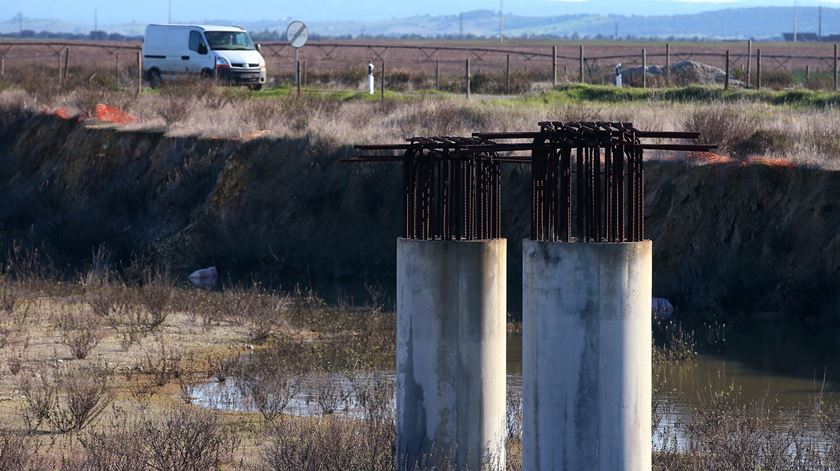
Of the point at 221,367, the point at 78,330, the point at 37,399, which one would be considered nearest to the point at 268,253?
the point at 78,330

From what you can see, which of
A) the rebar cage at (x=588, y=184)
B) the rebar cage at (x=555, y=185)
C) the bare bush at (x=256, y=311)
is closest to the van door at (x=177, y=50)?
the bare bush at (x=256, y=311)

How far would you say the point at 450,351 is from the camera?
940 cm

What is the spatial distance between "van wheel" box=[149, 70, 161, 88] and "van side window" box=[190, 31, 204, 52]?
1.35 meters

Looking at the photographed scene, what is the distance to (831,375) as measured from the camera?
15109 millimetres

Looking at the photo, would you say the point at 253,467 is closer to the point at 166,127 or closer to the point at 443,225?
the point at 443,225

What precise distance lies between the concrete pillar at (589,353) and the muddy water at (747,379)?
3.56 m

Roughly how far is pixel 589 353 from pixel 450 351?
172 cm

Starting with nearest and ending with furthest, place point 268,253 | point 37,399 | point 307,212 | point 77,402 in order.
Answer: point 77,402 → point 37,399 → point 268,253 → point 307,212

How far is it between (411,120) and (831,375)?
493 inches

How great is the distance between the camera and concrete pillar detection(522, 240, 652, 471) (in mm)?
7773

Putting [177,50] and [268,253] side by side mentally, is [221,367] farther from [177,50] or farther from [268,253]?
[177,50]

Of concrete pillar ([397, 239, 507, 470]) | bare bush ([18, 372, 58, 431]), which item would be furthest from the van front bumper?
concrete pillar ([397, 239, 507, 470])

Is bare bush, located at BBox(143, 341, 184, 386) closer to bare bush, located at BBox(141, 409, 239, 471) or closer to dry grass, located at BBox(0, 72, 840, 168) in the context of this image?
bare bush, located at BBox(141, 409, 239, 471)

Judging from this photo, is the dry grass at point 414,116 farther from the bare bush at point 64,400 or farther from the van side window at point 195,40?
the bare bush at point 64,400
